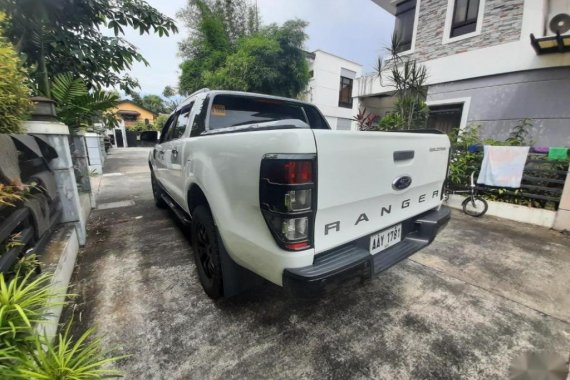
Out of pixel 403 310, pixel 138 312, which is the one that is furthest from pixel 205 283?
pixel 403 310

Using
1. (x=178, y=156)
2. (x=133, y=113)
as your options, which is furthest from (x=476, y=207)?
(x=133, y=113)

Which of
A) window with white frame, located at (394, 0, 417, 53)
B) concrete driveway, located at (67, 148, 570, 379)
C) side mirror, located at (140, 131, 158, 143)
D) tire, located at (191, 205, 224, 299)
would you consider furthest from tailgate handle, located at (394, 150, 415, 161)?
window with white frame, located at (394, 0, 417, 53)

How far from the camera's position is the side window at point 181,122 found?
9.33 feet

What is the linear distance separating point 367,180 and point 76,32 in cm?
445

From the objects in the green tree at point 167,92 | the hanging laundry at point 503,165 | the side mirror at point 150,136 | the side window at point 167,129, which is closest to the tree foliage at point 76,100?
the side mirror at point 150,136

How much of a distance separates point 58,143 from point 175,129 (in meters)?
1.13

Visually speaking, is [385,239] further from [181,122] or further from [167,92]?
[167,92]

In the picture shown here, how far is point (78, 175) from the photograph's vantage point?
401cm

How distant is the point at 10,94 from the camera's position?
181 centimetres

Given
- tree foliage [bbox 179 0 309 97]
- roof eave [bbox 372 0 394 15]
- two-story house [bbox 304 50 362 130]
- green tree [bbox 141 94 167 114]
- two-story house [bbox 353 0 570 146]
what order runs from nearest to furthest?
1. two-story house [bbox 353 0 570 146]
2. roof eave [bbox 372 0 394 15]
3. tree foliage [bbox 179 0 309 97]
4. two-story house [bbox 304 50 362 130]
5. green tree [bbox 141 94 167 114]

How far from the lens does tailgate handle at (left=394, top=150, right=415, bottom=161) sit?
1646 millimetres

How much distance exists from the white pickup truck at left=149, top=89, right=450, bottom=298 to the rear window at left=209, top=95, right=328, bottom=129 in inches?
8.5

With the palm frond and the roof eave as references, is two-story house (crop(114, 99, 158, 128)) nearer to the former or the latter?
the roof eave

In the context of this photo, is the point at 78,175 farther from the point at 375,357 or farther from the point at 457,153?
the point at 457,153
